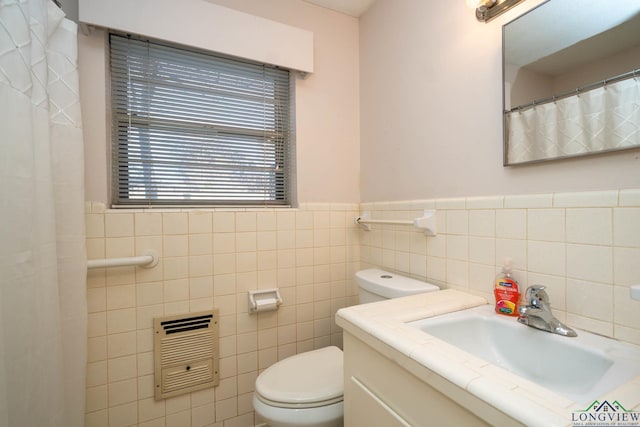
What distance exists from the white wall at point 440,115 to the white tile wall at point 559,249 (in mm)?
53

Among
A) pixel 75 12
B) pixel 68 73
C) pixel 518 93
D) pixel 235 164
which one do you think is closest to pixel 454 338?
pixel 518 93

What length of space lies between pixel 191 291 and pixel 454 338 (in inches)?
46.2

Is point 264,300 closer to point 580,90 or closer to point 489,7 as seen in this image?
point 580,90

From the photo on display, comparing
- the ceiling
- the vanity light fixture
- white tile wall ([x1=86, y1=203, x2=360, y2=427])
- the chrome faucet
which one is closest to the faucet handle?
the chrome faucet

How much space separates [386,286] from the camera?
1274mm

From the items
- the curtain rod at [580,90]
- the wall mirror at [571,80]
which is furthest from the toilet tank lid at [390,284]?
the curtain rod at [580,90]

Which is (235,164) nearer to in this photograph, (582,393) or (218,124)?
(218,124)

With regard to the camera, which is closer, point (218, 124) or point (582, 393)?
point (582, 393)

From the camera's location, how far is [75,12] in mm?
1231

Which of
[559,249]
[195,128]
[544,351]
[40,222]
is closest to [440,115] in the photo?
[559,249]

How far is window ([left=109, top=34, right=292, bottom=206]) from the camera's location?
53.0 inches

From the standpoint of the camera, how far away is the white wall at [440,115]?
0.92 m

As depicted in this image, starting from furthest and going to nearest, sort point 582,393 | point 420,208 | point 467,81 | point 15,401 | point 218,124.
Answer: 1. point 218,124
2. point 420,208
3. point 467,81
4. point 15,401
5. point 582,393

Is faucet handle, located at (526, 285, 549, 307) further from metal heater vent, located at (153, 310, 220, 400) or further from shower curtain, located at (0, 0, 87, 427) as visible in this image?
shower curtain, located at (0, 0, 87, 427)
